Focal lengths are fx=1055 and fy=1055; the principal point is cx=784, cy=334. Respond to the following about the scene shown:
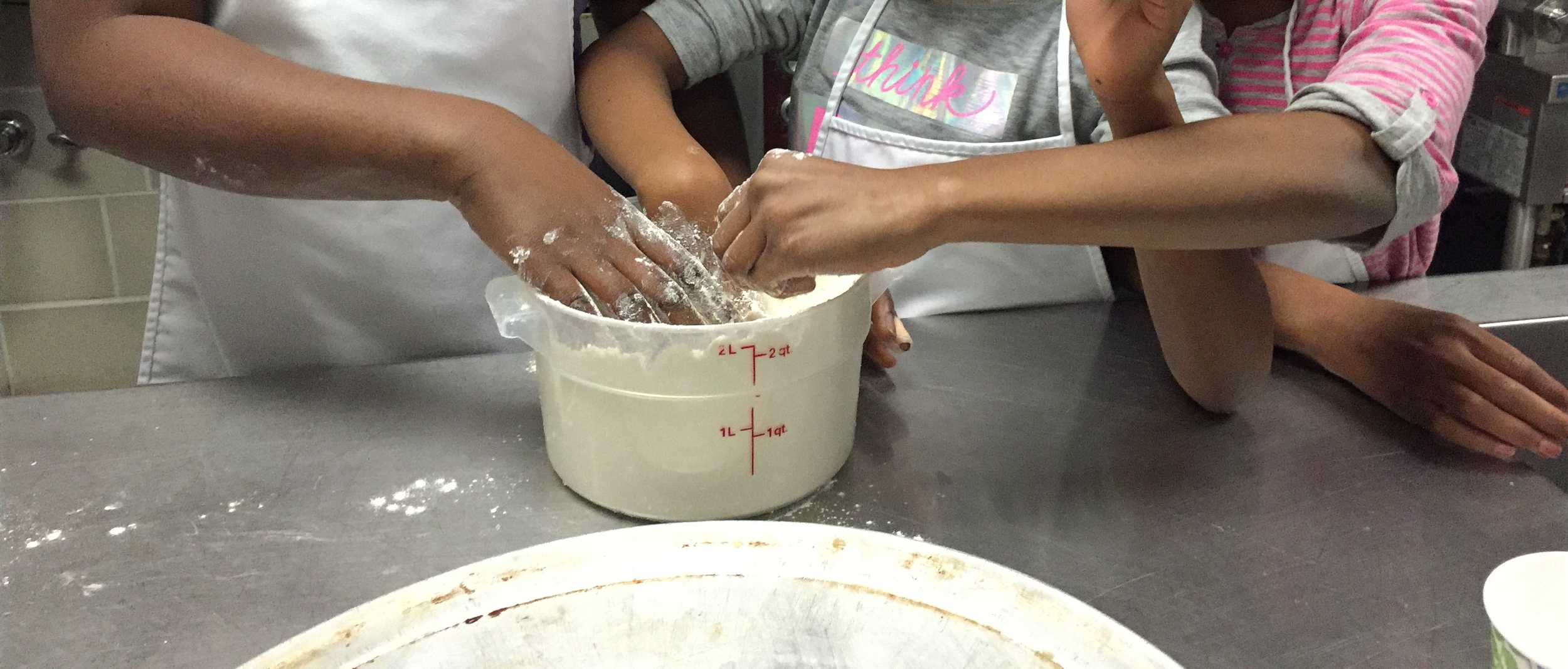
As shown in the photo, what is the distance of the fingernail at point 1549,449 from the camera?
666mm

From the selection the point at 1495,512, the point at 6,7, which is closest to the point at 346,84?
the point at 1495,512

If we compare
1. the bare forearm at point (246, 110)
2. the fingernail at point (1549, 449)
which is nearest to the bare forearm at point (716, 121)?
the bare forearm at point (246, 110)

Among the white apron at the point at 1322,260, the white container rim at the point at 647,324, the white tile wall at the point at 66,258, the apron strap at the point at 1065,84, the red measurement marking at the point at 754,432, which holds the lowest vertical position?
the white tile wall at the point at 66,258

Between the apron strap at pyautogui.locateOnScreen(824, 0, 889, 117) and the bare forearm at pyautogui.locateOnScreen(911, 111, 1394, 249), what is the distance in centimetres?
29

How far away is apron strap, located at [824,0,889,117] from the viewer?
0.83 m

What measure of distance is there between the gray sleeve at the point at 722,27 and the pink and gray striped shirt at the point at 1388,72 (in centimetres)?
33

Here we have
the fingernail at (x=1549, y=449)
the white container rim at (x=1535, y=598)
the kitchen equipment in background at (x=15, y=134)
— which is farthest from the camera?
the kitchen equipment in background at (x=15, y=134)

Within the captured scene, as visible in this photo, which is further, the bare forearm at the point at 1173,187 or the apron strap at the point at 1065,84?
the apron strap at the point at 1065,84

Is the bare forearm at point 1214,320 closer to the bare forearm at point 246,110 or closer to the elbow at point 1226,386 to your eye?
the elbow at point 1226,386

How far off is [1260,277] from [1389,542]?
211 mm

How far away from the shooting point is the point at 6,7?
1.17 m

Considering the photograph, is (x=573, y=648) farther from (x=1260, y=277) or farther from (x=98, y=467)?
(x=1260, y=277)

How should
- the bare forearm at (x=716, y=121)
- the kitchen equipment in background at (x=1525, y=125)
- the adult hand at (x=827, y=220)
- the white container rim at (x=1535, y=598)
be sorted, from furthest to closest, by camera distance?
the kitchen equipment in background at (x=1525, y=125)
the bare forearm at (x=716, y=121)
the adult hand at (x=827, y=220)
the white container rim at (x=1535, y=598)

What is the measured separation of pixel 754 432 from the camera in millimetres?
569
